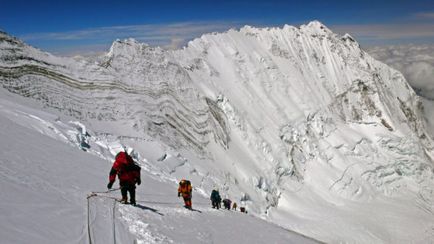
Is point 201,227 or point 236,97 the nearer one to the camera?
point 201,227

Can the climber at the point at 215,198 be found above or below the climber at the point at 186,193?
below

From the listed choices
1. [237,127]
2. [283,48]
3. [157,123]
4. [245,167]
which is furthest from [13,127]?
[283,48]

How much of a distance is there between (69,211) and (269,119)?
58705 mm

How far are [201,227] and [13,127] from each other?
1089cm

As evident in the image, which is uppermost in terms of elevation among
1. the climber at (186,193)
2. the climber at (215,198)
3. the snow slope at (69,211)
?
the snow slope at (69,211)

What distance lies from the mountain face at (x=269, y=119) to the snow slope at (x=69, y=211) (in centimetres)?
936

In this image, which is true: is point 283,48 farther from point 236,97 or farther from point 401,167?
point 401,167

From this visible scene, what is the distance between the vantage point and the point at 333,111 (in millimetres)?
77938

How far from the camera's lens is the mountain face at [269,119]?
36.8m

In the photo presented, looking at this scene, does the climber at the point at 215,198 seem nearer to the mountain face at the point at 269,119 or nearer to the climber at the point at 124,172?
the climber at the point at 124,172

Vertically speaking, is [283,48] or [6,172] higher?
[283,48]

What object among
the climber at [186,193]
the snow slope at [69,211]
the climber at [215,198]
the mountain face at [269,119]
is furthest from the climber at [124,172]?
the mountain face at [269,119]

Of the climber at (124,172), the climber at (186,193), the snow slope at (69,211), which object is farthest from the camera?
the climber at (186,193)

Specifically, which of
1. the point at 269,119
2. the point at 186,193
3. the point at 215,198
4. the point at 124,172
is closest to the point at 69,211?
the point at 124,172
